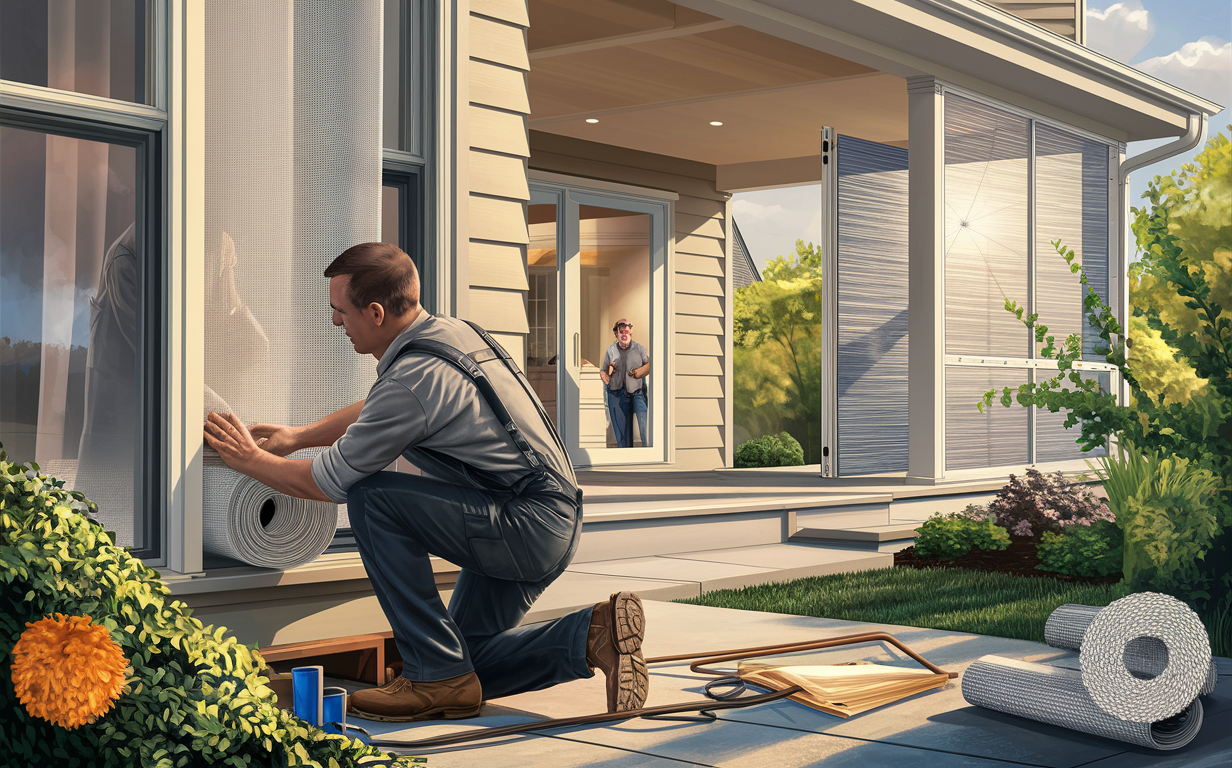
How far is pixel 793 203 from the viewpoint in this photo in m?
109

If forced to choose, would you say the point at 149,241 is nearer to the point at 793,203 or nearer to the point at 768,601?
the point at 768,601

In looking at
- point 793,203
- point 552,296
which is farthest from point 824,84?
point 793,203

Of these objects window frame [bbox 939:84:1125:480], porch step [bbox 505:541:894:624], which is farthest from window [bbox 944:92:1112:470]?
porch step [bbox 505:541:894:624]

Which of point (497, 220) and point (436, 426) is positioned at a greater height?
point (497, 220)

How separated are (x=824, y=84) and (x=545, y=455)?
622cm

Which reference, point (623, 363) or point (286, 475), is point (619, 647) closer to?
point (286, 475)

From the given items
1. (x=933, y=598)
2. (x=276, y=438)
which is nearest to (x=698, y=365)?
(x=933, y=598)

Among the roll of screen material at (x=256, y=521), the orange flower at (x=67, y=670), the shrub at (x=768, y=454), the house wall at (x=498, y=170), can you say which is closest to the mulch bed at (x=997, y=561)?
the house wall at (x=498, y=170)

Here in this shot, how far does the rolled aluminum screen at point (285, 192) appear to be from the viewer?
126 inches

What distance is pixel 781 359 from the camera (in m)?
16.0

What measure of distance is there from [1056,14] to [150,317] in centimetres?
769

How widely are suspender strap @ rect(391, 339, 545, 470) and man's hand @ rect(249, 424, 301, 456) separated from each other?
1.49ft

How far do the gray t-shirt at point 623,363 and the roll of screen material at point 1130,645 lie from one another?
6451mm

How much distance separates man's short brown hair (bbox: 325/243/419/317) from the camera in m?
2.95
